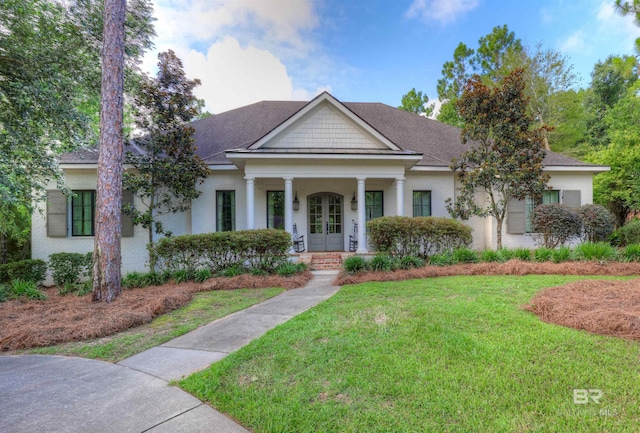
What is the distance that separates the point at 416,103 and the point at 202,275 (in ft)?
75.0

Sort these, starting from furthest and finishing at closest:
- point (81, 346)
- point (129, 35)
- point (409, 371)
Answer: point (129, 35) → point (81, 346) → point (409, 371)

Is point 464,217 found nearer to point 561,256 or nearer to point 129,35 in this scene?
point 561,256

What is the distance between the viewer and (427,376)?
8.16 feet

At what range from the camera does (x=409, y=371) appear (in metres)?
2.57

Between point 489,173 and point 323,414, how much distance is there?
29.9 ft

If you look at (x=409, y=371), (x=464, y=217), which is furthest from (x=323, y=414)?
(x=464, y=217)

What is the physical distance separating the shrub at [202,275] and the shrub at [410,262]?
5147mm

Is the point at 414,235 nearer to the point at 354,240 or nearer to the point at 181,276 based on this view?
the point at 354,240

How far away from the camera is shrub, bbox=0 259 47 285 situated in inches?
332

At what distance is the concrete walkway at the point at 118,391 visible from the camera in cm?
208

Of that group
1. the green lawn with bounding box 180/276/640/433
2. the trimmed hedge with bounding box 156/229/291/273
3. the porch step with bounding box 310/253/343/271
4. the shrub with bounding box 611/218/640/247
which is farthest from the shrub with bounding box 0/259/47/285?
the shrub with bounding box 611/218/640/247

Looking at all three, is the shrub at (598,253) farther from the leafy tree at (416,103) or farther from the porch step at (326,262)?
the leafy tree at (416,103)

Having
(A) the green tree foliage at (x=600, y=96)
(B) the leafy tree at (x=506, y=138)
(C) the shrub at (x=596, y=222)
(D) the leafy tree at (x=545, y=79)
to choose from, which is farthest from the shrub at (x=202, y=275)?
(A) the green tree foliage at (x=600, y=96)

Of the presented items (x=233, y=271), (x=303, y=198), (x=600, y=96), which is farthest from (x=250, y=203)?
(x=600, y=96)
